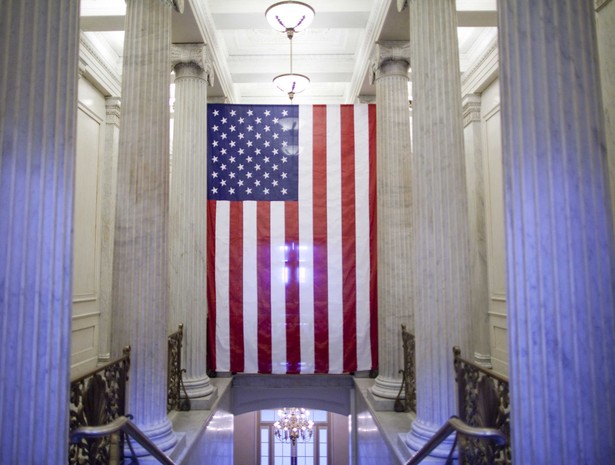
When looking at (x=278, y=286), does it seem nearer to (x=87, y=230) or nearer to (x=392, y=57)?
(x=392, y=57)

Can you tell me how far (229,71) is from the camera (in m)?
11.4

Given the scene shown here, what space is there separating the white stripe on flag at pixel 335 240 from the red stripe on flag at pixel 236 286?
141 centimetres

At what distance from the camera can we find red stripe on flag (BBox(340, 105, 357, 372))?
8.07 m

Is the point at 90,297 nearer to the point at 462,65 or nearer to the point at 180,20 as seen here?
the point at 180,20

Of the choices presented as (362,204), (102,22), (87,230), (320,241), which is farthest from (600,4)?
(87,230)

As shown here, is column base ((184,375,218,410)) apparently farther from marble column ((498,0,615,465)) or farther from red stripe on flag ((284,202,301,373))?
marble column ((498,0,615,465))

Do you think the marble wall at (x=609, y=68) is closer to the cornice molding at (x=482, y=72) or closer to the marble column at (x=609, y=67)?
the marble column at (x=609, y=67)

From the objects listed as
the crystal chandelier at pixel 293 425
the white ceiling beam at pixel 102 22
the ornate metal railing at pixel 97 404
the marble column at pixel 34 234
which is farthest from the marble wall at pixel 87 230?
the crystal chandelier at pixel 293 425

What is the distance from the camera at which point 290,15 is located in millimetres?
7594

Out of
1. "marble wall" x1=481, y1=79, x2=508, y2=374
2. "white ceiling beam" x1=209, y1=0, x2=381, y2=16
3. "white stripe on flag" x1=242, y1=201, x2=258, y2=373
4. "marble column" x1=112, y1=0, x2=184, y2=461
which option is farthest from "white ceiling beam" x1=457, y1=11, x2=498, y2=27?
"marble column" x1=112, y1=0, x2=184, y2=461

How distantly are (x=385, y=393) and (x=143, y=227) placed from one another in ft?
13.6

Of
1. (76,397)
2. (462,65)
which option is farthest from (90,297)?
(462,65)

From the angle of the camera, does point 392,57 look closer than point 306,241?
Yes

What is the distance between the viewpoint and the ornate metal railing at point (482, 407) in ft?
12.4
